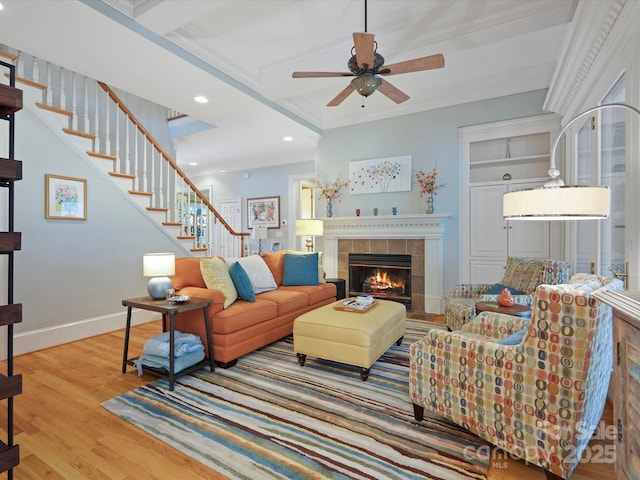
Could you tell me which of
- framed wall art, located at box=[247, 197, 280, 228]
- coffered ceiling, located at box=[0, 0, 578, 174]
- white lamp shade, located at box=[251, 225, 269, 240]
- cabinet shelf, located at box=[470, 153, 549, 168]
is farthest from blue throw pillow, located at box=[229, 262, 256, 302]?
framed wall art, located at box=[247, 197, 280, 228]

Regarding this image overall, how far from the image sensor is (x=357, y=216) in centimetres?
528

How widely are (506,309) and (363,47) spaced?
7.28ft

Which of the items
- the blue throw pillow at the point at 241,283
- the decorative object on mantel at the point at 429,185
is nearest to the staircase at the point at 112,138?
the blue throw pillow at the point at 241,283

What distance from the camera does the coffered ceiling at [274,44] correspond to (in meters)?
2.69

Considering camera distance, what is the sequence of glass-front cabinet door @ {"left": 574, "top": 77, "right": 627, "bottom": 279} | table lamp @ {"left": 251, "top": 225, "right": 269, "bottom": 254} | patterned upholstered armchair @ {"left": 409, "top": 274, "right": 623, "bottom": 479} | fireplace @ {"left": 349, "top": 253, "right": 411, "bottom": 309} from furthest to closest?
table lamp @ {"left": 251, "top": 225, "right": 269, "bottom": 254}, fireplace @ {"left": 349, "top": 253, "right": 411, "bottom": 309}, glass-front cabinet door @ {"left": 574, "top": 77, "right": 627, "bottom": 279}, patterned upholstered armchair @ {"left": 409, "top": 274, "right": 623, "bottom": 479}

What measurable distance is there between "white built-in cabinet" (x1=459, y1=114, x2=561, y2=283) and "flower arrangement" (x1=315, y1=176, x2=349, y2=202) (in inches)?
72.6

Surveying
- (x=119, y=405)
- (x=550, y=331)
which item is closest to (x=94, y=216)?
(x=119, y=405)

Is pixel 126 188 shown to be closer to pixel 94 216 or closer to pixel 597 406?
pixel 94 216

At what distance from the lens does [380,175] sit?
16.9 ft

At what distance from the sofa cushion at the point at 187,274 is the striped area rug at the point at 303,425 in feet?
3.01

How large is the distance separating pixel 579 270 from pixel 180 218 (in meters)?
5.44

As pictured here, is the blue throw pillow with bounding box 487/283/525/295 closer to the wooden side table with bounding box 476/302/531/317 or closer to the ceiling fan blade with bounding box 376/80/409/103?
the wooden side table with bounding box 476/302/531/317

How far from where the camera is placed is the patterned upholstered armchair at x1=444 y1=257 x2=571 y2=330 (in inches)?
121

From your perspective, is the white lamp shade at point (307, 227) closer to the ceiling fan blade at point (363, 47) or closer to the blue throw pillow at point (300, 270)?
the blue throw pillow at point (300, 270)
